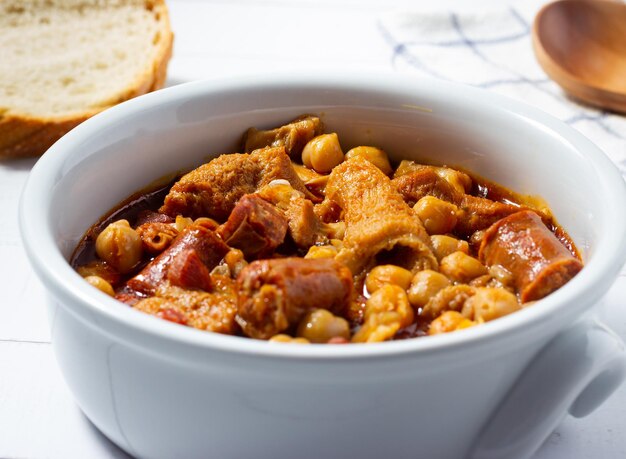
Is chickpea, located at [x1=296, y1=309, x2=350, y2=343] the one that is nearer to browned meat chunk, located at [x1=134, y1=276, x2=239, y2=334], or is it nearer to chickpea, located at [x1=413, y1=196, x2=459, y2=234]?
browned meat chunk, located at [x1=134, y1=276, x2=239, y2=334]

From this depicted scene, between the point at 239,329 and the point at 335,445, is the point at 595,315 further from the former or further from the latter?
the point at 239,329

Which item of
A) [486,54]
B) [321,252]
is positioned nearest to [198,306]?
[321,252]

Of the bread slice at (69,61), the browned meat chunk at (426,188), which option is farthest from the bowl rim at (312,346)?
the bread slice at (69,61)

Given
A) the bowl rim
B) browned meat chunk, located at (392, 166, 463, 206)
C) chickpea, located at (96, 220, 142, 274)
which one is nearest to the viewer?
the bowl rim

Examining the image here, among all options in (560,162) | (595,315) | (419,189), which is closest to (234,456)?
(595,315)

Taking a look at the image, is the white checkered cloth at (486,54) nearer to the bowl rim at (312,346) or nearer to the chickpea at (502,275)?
the bowl rim at (312,346)

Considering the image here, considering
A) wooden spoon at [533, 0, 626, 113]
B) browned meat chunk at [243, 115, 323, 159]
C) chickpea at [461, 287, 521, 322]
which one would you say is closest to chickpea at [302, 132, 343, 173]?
browned meat chunk at [243, 115, 323, 159]

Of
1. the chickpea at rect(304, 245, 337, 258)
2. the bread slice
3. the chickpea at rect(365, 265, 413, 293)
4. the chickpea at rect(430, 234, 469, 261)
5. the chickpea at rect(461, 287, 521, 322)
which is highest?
the chickpea at rect(461, 287, 521, 322)
